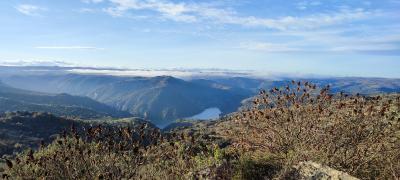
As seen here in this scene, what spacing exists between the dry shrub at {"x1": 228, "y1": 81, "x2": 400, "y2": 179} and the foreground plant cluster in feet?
0.07

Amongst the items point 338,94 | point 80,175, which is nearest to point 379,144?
point 338,94

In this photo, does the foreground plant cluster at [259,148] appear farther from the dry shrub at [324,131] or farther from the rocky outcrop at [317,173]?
the rocky outcrop at [317,173]

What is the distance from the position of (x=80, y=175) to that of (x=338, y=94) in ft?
26.9

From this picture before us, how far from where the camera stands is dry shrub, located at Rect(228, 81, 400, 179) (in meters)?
10.5

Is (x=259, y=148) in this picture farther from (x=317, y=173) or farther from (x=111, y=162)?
(x=111, y=162)

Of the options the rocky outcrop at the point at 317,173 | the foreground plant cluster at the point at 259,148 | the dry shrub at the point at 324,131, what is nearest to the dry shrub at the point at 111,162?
the foreground plant cluster at the point at 259,148

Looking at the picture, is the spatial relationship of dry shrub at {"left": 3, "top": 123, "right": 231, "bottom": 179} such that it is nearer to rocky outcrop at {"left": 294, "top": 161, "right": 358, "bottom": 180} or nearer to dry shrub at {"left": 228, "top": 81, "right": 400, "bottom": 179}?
rocky outcrop at {"left": 294, "top": 161, "right": 358, "bottom": 180}

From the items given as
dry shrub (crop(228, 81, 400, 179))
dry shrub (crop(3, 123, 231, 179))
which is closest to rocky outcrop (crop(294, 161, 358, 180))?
dry shrub (crop(228, 81, 400, 179))

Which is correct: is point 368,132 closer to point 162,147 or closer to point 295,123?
point 295,123

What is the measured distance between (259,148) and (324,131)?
2.04 meters

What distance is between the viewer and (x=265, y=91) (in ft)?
47.7

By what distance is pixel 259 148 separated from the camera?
512 inches

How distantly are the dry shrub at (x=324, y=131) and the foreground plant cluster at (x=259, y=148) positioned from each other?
0.02 meters

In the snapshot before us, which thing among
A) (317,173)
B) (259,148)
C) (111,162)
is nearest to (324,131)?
(259,148)
